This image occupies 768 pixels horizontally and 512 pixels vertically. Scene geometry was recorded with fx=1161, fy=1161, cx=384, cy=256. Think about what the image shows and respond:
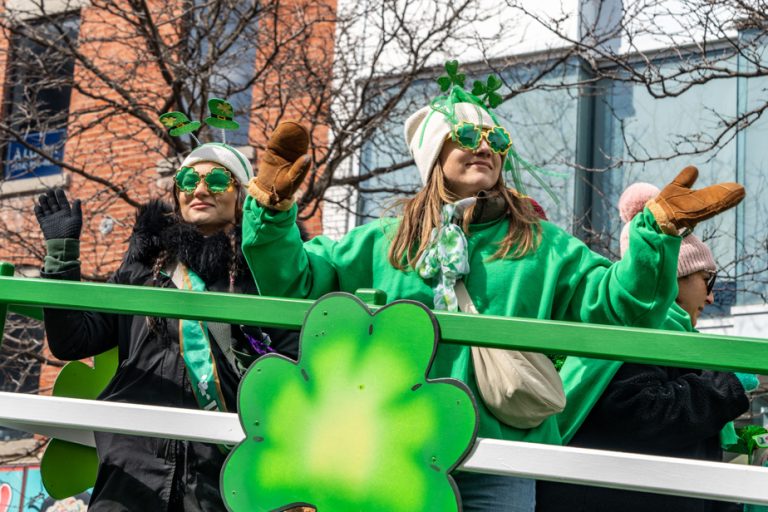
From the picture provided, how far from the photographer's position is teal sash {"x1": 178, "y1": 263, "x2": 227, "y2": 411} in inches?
123

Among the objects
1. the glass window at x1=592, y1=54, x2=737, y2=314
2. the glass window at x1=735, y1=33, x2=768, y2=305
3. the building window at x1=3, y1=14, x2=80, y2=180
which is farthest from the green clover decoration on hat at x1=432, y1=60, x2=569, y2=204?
the building window at x1=3, y1=14, x2=80, y2=180

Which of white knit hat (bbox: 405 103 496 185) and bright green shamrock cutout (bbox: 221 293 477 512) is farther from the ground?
white knit hat (bbox: 405 103 496 185)

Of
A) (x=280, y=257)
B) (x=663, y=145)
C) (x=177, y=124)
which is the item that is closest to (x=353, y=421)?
(x=280, y=257)

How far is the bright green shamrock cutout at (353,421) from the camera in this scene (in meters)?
2.34

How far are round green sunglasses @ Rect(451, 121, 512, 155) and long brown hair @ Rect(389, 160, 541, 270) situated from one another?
0.33 ft

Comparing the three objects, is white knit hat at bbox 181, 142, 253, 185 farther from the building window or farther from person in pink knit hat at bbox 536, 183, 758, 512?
the building window

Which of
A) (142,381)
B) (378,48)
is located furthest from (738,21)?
(142,381)

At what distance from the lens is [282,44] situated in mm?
7055

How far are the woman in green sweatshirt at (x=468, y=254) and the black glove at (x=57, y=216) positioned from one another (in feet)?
2.16

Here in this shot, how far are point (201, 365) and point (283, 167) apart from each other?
2.39ft

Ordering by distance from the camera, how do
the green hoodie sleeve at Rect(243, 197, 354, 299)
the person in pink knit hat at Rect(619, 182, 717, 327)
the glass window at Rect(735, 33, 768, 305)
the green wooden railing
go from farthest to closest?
the glass window at Rect(735, 33, 768, 305) → the person in pink knit hat at Rect(619, 182, 717, 327) → the green hoodie sleeve at Rect(243, 197, 354, 299) → the green wooden railing

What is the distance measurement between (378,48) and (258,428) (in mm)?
4984

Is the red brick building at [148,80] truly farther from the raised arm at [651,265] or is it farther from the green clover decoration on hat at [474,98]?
the raised arm at [651,265]

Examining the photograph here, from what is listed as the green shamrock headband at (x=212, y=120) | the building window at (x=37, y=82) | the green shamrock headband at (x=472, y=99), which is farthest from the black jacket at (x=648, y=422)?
the building window at (x=37, y=82)
